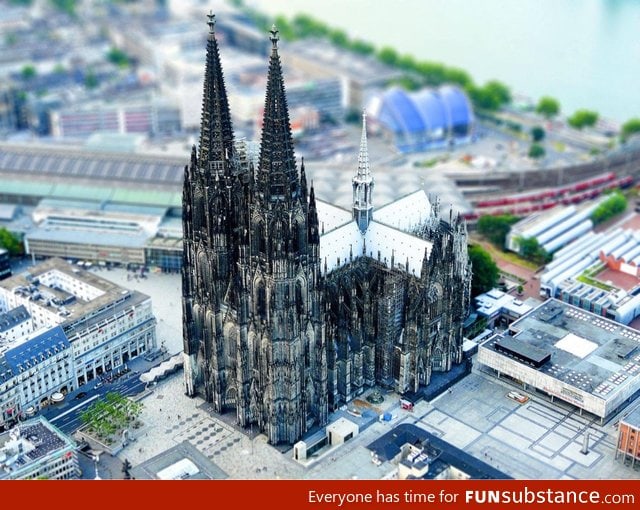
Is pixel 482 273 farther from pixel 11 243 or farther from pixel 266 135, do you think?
pixel 11 243

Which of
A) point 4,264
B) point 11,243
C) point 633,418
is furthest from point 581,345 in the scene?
point 11,243

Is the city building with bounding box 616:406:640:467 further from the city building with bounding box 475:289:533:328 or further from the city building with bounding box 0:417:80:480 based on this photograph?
the city building with bounding box 0:417:80:480

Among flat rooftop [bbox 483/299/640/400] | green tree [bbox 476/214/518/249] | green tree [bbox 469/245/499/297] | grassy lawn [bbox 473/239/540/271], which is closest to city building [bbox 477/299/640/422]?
flat rooftop [bbox 483/299/640/400]

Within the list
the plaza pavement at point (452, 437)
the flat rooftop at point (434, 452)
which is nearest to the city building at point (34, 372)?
the plaza pavement at point (452, 437)

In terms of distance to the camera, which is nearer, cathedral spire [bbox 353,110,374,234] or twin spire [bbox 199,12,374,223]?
twin spire [bbox 199,12,374,223]

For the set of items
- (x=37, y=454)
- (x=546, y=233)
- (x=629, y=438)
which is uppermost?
(x=546, y=233)
